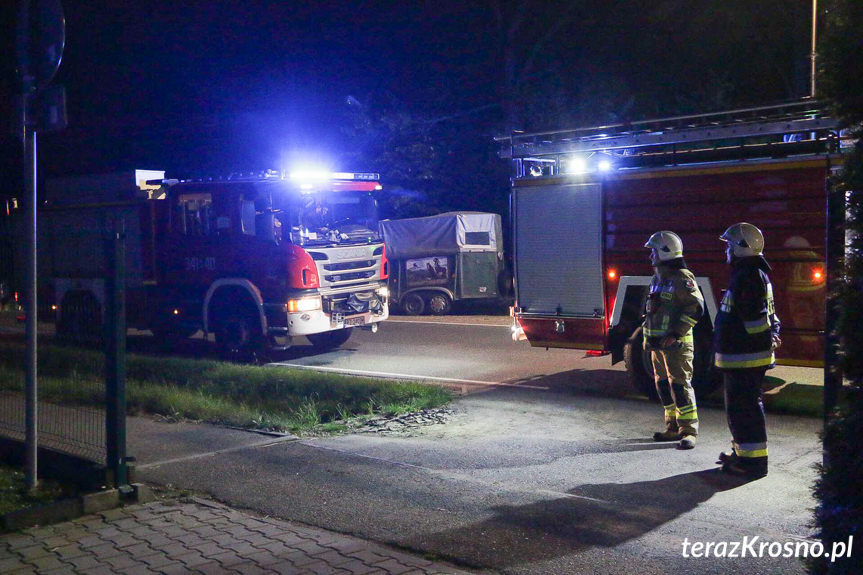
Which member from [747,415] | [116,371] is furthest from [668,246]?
[116,371]

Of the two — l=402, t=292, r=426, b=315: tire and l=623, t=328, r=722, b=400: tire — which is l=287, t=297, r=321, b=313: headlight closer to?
l=623, t=328, r=722, b=400: tire

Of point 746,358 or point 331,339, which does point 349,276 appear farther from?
point 746,358

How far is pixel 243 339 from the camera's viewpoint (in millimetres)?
13680

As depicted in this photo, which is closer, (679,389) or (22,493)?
(22,493)

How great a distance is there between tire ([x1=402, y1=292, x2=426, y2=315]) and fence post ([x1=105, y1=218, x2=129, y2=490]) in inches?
557

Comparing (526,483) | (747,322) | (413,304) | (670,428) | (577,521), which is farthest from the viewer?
(413,304)

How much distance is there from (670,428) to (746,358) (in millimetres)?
1394

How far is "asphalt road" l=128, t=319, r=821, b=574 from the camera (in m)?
5.08

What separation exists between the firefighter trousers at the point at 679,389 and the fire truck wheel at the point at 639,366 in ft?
5.98

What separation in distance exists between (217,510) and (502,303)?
51.2 ft

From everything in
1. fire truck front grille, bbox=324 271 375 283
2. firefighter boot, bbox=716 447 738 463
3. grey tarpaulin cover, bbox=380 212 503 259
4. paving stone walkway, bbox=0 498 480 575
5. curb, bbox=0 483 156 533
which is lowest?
paving stone walkway, bbox=0 498 480 575

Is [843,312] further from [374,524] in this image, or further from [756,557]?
[374,524]

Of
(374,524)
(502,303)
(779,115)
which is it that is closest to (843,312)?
(374,524)

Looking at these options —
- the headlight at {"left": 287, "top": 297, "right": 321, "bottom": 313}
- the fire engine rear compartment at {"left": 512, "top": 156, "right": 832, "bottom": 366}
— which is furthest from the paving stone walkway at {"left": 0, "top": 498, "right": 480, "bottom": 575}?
the headlight at {"left": 287, "top": 297, "right": 321, "bottom": 313}
